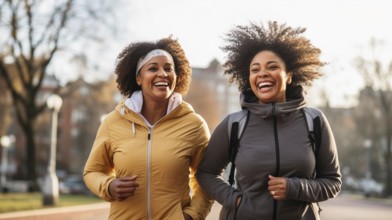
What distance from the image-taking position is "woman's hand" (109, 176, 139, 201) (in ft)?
11.8

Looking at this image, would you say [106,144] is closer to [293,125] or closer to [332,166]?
[293,125]

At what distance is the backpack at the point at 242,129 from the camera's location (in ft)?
11.5

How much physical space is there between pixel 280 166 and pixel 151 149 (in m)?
0.92

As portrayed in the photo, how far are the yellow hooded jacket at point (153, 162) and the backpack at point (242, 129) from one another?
35 centimetres

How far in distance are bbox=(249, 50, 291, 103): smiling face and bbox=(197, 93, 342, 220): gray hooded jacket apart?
0.09 meters

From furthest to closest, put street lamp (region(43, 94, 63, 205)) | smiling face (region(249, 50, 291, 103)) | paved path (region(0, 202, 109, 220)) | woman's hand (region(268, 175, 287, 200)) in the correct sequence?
1. street lamp (region(43, 94, 63, 205))
2. paved path (region(0, 202, 109, 220))
3. smiling face (region(249, 50, 291, 103))
4. woman's hand (region(268, 175, 287, 200))

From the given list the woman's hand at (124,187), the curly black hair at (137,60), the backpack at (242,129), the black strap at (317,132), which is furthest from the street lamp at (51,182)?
the black strap at (317,132)

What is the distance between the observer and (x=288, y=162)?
342 centimetres

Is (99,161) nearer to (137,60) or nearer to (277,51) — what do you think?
(137,60)

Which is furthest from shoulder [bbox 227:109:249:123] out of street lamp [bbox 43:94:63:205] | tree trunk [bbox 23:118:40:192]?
tree trunk [bbox 23:118:40:192]

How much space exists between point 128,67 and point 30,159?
2250 cm

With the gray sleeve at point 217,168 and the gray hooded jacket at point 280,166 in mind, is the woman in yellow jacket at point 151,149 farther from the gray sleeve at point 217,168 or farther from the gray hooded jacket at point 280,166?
the gray hooded jacket at point 280,166

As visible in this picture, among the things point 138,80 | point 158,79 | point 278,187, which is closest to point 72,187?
point 138,80

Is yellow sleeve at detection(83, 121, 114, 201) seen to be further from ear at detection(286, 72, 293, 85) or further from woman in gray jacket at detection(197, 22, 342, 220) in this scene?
ear at detection(286, 72, 293, 85)
